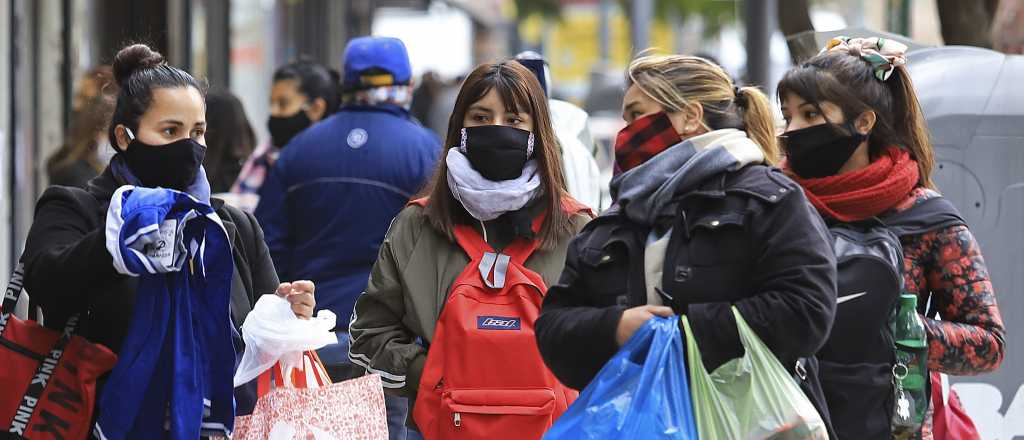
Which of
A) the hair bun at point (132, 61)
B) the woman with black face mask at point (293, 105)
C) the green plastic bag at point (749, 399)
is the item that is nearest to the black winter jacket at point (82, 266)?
the hair bun at point (132, 61)

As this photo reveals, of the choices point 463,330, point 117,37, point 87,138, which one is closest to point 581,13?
point 117,37

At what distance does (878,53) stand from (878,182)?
0.36 m

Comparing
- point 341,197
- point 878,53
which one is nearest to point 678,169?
point 878,53

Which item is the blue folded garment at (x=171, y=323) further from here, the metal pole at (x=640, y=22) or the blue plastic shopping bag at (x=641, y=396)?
the metal pole at (x=640, y=22)

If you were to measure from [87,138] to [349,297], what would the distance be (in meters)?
2.20

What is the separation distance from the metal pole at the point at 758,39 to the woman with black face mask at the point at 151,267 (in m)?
7.36

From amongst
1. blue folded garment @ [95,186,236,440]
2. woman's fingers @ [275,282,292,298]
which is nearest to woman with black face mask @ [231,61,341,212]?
woman's fingers @ [275,282,292,298]

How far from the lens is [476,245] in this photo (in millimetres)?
4277

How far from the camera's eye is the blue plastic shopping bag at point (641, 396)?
126 inches

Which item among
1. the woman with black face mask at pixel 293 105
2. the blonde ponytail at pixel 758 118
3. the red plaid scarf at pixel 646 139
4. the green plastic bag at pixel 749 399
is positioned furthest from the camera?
the woman with black face mask at pixel 293 105

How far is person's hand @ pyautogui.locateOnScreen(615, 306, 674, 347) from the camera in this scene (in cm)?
335

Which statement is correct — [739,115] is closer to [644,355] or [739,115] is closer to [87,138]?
[644,355]

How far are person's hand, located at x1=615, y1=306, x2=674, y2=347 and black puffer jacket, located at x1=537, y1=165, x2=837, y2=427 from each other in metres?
0.02

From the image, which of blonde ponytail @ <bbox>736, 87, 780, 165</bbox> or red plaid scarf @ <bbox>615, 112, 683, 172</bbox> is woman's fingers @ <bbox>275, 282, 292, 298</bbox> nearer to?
red plaid scarf @ <bbox>615, 112, 683, 172</bbox>
